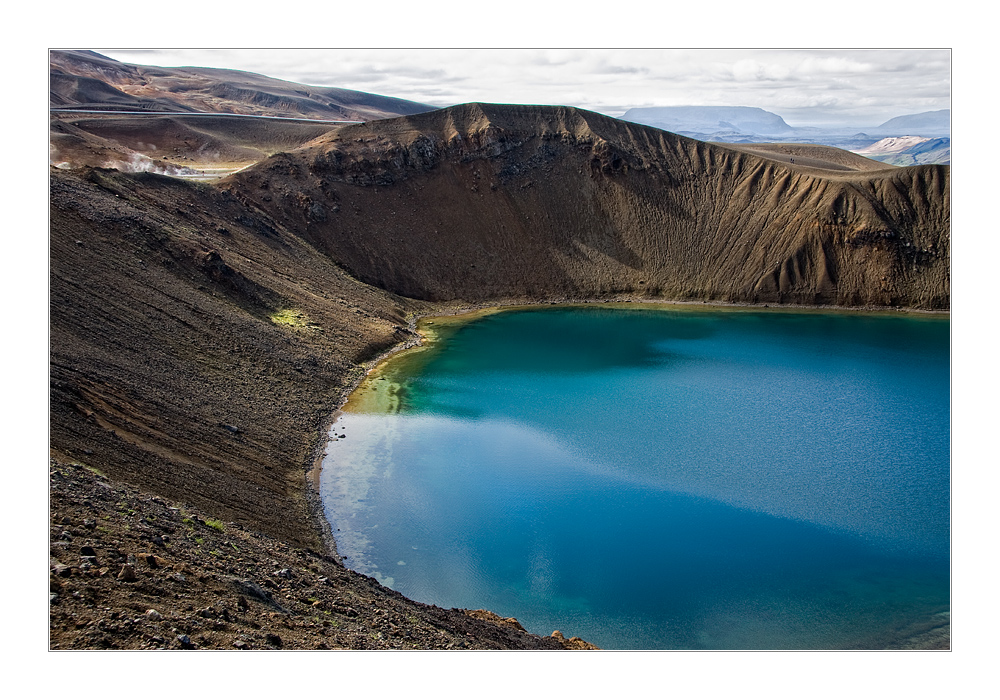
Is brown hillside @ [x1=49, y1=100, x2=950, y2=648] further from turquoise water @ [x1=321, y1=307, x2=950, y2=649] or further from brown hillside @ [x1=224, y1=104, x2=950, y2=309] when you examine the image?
turquoise water @ [x1=321, y1=307, x2=950, y2=649]

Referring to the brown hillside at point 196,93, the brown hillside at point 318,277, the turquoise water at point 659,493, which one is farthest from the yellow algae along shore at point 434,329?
the brown hillside at point 196,93

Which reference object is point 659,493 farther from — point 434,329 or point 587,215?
point 587,215

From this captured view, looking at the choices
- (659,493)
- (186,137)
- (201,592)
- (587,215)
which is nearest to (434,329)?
(587,215)

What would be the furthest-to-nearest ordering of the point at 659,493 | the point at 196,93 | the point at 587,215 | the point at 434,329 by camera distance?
the point at 196,93 < the point at 587,215 < the point at 434,329 < the point at 659,493

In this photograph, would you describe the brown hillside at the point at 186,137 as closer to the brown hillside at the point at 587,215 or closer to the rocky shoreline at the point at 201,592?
the brown hillside at the point at 587,215

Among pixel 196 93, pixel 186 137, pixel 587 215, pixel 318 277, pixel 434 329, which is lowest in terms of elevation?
pixel 434 329

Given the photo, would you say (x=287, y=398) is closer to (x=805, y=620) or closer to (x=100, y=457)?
(x=100, y=457)
